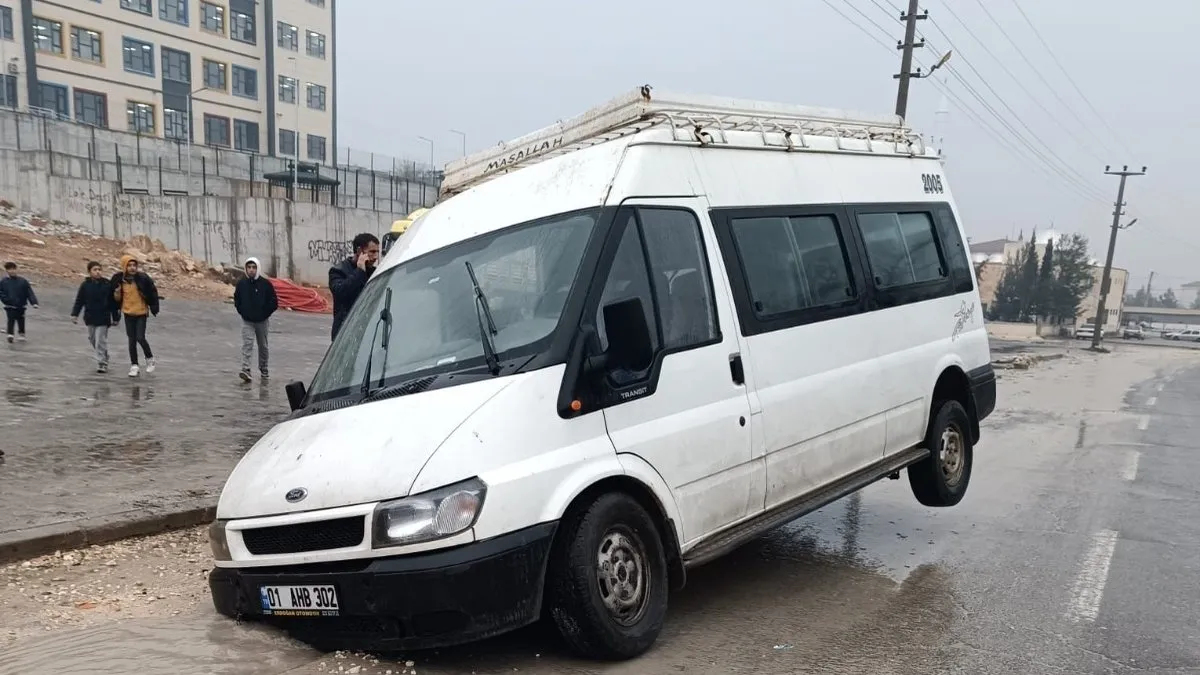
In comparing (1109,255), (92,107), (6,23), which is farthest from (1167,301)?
(6,23)

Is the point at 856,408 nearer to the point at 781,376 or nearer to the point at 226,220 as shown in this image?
the point at 781,376

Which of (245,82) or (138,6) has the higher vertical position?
(138,6)

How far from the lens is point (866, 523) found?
6.58 meters

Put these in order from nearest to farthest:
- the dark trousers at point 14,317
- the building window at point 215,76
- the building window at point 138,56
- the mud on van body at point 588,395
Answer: the mud on van body at point 588,395 → the dark trousers at point 14,317 → the building window at point 138,56 → the building window at point 215,76

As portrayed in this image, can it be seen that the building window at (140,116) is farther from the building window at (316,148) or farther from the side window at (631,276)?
the side window at (631,276)

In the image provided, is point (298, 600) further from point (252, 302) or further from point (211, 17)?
point (211, 17)

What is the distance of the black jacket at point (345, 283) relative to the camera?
8.02 metres

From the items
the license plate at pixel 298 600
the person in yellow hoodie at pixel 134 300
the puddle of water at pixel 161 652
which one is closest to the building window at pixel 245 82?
the person in yellow hoodie at pixel 134 300

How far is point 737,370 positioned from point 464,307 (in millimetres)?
1501

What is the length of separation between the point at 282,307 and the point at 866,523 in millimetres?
24137

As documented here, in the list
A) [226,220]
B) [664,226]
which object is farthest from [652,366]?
[226,220]

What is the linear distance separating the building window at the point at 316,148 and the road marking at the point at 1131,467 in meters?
54.5

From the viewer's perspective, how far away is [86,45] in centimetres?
4541

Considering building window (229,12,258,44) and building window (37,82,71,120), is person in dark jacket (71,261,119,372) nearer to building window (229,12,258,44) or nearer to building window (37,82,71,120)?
building window (37,82,71,120)
